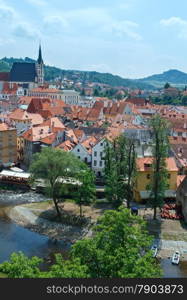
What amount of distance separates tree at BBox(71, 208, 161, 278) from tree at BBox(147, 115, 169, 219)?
22199mm

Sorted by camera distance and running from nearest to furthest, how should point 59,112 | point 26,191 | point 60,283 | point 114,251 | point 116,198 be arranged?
point 60,283, point 114,251, point 116,198, point 26,191, point 59,112

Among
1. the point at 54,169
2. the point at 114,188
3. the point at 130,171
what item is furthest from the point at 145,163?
the point at 54,169

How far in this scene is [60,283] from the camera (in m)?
13.2

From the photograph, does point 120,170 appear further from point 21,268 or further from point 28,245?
point 21,268

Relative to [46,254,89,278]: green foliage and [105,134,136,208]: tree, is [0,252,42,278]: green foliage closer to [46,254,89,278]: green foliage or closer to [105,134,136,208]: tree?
[46,254,89,278]: green foliage

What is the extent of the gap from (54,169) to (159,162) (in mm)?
12778

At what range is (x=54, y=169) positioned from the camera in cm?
4850

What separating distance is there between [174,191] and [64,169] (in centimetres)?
1544

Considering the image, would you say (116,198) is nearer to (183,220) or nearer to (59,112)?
(183,220)

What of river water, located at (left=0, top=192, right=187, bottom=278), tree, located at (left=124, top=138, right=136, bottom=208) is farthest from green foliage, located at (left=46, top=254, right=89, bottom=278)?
tree, located at (left=124, top=138, right=136, bottom=208)

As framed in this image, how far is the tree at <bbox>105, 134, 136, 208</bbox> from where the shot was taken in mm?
49750

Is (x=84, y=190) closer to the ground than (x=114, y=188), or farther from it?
closer to the ground

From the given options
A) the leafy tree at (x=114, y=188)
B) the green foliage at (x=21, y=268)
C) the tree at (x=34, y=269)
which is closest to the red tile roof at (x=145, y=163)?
the leafy tree at (x=114, y=188)

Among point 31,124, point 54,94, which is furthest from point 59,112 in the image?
point 54,94
